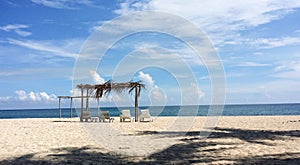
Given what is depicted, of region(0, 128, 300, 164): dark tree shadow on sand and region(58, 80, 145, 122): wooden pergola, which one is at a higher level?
region(58, 80, 145, 122): wooden pergola

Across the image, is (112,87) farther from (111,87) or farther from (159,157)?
(159,157)

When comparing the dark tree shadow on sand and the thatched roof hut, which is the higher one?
the thatched roof hut

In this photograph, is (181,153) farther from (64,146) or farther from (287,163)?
(64,146)

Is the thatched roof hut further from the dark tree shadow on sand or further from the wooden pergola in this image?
the dark tree shadow on sand

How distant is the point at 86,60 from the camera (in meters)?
10.2

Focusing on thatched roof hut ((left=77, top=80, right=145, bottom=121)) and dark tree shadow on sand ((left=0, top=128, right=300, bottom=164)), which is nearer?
dark tree shadow on sand ((left=0, top=128, right=300, bottom=164))

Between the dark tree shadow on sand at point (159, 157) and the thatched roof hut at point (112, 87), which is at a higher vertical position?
the thatched roof hut at point (112, 87)

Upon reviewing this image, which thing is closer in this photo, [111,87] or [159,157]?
[159,157]

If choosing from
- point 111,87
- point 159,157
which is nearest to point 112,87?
point 111,87

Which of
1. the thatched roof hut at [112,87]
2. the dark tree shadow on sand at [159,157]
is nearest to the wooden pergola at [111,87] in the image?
the thatched roof hut at [112,87]

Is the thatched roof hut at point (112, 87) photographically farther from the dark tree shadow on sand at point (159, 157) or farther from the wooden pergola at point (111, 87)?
the dark tree shadow on sand at point (159, 157)

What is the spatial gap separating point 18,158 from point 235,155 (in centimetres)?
457

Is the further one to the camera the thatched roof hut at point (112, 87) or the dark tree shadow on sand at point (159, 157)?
the thatched roof hut at point (112, 87)

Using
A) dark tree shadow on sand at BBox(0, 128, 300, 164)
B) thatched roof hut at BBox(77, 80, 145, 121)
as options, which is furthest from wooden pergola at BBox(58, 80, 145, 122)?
dark tree shadow on sand at BBox(0, 128, 300, 164)
